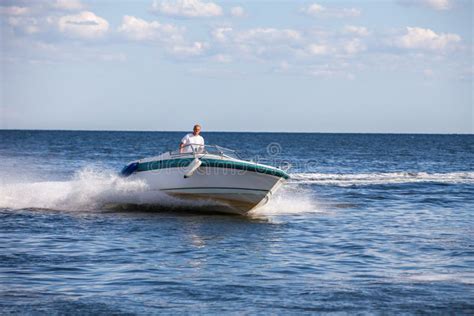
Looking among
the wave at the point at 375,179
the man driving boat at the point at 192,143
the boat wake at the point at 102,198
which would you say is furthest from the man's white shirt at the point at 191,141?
the wave at the point at 375,179

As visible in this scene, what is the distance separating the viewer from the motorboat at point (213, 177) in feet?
58.5

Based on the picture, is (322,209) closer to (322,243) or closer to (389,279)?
(322,243)

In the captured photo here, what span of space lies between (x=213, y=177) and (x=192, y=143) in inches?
39.6

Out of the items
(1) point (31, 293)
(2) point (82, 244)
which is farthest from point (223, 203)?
(1) point (31, 293)

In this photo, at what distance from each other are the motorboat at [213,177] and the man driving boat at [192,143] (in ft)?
0.08

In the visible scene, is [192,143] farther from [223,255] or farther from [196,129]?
[223,255]

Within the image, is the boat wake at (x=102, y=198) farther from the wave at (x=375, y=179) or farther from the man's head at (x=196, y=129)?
the wave at (x=375, y=179)

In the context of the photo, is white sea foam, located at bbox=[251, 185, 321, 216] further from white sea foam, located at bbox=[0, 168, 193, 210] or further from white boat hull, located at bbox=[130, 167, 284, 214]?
white sea foam, located at bbox=[0, 168, 193, 210]

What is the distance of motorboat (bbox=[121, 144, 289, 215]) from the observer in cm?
1785

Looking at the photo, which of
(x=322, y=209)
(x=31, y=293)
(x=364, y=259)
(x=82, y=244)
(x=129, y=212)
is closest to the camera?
(x=31, y=293)

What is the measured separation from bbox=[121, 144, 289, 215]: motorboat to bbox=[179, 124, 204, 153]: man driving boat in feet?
0.08

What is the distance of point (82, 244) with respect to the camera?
13.7m

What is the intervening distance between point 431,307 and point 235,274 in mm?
3081

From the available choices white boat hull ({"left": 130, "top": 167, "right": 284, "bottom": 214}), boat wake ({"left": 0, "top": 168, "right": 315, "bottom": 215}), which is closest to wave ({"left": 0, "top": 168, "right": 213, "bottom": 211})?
boat wake ({"left": 0, "top": 168, "right": 315, "bottom": 215})
